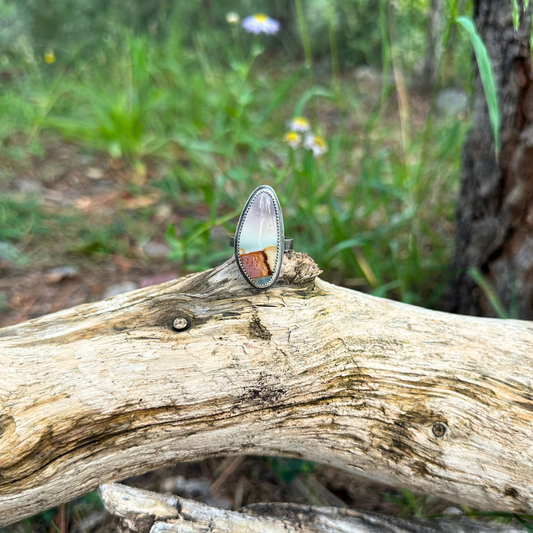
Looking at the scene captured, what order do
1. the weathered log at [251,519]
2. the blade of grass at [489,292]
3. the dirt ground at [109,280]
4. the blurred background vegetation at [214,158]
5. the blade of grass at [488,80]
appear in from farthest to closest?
the blurred background vegetation at [214,158] < the blade of grass at [489,292] < the dirt ground at [109,280] < the blade of grass at [488,80] < the weathered log at [251,519]

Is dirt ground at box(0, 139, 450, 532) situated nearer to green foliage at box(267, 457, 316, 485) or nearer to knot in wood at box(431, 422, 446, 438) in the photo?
green foliage at box(267, 457, 316, 485)

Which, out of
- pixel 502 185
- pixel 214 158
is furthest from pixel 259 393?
pixel 214 158

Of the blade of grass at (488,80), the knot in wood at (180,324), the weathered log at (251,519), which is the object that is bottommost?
the weathered log at (251,519)

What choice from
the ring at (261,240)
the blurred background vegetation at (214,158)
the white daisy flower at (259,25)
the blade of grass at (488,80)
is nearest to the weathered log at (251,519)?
the blurred background vegetation at (214,158)

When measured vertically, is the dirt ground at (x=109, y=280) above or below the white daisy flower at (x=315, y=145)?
below

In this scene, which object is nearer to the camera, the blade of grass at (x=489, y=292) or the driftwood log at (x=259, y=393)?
the driftwood log at (x=259, y=393)

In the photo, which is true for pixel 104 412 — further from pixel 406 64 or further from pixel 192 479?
pixel 406 64

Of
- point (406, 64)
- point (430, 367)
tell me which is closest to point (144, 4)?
point (406, 64)

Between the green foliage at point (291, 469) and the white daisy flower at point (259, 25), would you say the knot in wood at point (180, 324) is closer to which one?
the green foliage at point (291, 469)
